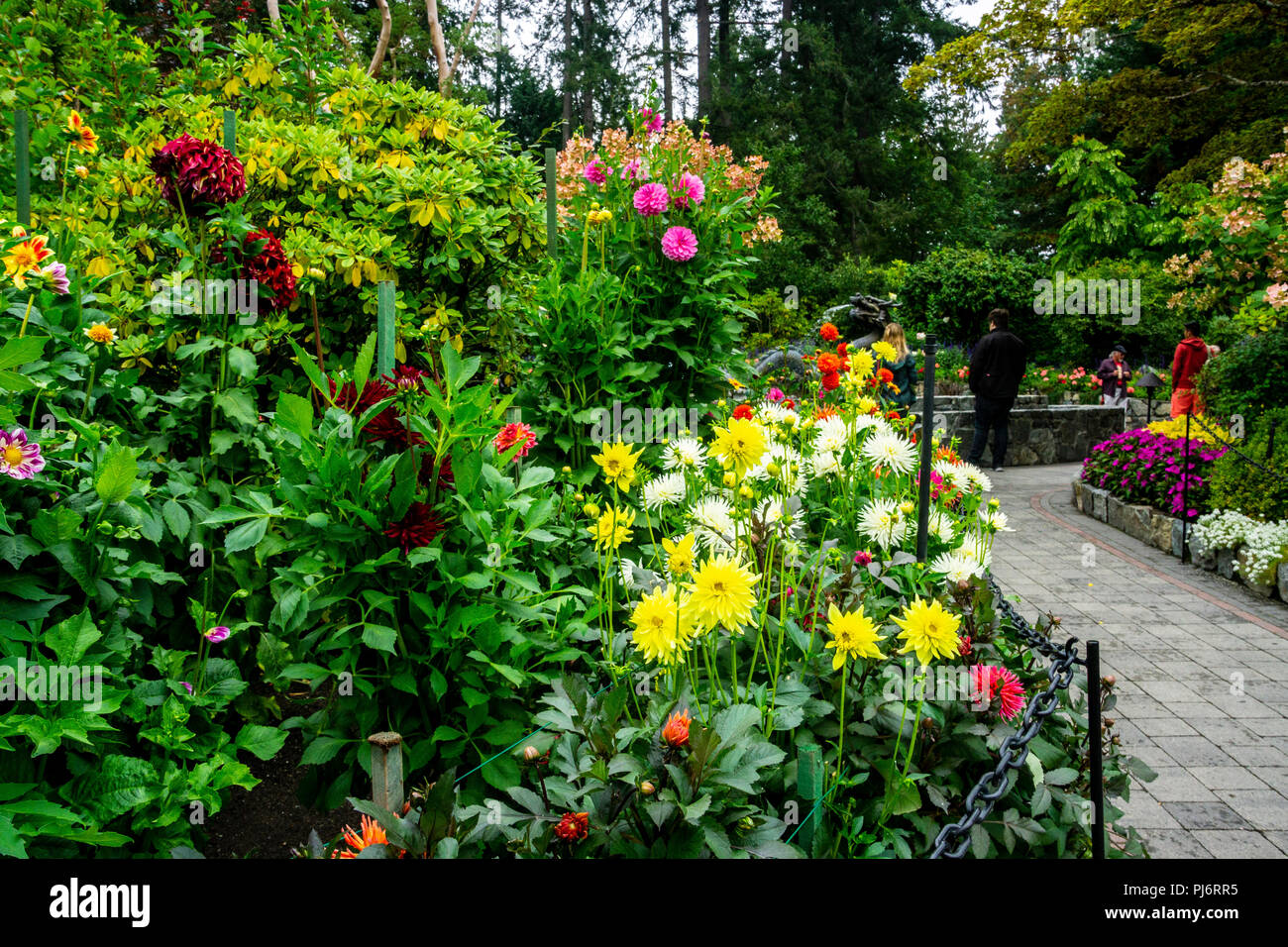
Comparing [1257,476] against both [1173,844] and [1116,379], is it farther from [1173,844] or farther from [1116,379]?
[1116,379]

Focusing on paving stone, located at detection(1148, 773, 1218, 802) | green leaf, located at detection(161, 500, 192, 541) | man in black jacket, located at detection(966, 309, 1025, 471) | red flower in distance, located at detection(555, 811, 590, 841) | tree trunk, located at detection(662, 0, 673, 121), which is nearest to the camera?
red flower in distance, located at detection(555, 811, 590, 841)

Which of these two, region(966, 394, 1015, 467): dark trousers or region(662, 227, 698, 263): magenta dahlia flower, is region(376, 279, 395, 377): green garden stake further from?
region(966, 394, 1015, 467): dark trousers

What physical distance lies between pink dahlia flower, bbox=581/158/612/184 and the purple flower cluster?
16.1ft

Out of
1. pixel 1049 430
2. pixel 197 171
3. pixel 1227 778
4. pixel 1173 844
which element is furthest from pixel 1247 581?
pixel 197 171

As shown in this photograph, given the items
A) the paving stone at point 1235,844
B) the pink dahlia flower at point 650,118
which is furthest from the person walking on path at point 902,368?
the paving stone at point 1235,844

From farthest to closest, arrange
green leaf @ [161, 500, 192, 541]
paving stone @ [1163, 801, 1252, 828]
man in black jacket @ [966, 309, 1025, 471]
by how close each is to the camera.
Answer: man in black jacket @ [966, 309, 1025, 471] < paving stone @ [1163, 801, 1252, 828] < green leaf @ [161, 500, 192, 541]

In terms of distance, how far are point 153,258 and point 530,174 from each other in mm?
1538

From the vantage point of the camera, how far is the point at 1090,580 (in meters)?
6.03

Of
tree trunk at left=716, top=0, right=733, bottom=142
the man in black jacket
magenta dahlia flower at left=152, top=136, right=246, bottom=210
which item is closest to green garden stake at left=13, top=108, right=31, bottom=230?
magenta dahlia flower at left=152, top=136, right=246, bottom=210

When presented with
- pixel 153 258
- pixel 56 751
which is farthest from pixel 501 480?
pixel 153 258

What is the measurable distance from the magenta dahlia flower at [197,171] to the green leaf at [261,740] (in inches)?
53.4

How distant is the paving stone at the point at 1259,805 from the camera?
9.70 ft

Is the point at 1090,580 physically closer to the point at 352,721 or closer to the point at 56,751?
the point at 352,721

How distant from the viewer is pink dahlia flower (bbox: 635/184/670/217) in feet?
11.5
